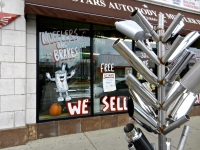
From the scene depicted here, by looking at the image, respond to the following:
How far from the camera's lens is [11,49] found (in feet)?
13.3

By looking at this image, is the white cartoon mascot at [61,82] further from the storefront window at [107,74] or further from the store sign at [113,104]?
the store sign at [113,104]

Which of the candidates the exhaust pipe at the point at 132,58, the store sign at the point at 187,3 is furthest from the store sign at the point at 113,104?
the exhaust pipe at the point at 132,58

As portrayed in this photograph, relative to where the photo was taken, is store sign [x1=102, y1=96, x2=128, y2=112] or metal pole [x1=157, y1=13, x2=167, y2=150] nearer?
metal pole [x1=157, y1=13, x2=167, y2=150]

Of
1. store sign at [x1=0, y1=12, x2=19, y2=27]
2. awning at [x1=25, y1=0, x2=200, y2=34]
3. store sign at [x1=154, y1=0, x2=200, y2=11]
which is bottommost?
store sign at [x1=0, y1=12, x2=19, y2=27]

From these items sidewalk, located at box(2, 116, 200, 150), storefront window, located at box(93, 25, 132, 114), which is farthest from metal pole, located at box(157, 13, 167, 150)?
storefront window, located at box(93, 25, 132, 114)

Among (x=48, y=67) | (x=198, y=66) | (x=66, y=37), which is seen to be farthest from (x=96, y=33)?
(x=198, y=66)

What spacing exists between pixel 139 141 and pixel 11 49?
141 inches

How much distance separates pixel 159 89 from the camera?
155 cm

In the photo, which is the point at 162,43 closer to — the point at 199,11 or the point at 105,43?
the point at 105,43

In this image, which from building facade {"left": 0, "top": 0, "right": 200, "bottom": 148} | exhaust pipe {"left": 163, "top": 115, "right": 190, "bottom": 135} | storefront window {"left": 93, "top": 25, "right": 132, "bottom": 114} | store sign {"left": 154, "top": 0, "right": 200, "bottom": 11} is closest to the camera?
exhaust pipe {"left": 163, "top": 115, "right": 190, "bottom": 135}

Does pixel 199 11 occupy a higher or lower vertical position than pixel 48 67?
higher

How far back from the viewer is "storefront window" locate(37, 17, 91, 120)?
4.75 m

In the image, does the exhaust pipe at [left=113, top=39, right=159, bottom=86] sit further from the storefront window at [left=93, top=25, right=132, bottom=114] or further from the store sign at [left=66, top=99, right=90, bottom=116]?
the storefront window at [left=93, top=25, right=132, bottom=114]

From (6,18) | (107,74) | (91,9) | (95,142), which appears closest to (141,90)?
(95,142)
